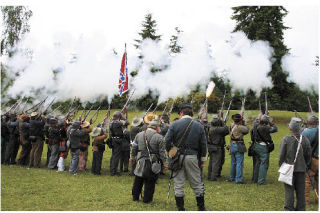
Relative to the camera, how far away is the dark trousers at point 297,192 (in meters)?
6.94

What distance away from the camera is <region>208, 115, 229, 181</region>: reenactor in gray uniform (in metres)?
10.6

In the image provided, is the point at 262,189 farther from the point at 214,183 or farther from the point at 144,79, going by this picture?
the point at 144,79

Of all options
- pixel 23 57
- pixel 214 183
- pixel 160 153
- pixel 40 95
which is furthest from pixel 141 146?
pixel 23 57

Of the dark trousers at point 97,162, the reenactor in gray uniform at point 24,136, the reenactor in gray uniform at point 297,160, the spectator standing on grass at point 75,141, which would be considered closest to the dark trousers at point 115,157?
the dark trousers at point 97,162

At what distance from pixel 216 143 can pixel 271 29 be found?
21.9 m

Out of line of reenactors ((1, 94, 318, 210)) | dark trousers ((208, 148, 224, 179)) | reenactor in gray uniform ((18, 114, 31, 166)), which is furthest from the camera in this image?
reenactor in gray uniform ((18, 114, 31, 166))

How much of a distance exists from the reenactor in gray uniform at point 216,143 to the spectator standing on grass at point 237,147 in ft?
1.18

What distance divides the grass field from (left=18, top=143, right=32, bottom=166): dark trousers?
1165mm

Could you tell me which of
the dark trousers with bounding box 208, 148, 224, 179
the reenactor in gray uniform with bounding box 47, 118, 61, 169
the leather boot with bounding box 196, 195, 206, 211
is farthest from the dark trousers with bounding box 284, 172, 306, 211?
the reenactor in gray uniform with bounding box 47, 118, 61, 169

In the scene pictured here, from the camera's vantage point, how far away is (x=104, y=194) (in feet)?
27.5

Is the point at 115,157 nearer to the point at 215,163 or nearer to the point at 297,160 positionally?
the point at 215,163

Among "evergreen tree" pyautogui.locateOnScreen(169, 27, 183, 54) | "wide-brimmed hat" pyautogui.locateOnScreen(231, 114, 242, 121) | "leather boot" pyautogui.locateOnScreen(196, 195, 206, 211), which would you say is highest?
"evergreen tree" pyautogui.locateOnScreen(169, 27, 183, 54)

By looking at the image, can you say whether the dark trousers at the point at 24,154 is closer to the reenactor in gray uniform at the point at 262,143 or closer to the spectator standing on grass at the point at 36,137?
the spectator standing on grass at the point at 36,137

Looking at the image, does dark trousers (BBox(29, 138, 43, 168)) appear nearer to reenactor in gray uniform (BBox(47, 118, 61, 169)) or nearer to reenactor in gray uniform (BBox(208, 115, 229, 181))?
reenactor in gray uniform (BBox(47, 118, 61, 169))
